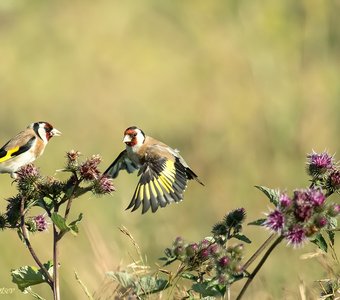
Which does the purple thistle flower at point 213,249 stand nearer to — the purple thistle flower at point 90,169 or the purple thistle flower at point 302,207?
the purple thistle flower at point 302,207

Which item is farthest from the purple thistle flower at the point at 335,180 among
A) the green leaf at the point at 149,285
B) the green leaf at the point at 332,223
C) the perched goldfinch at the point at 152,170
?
the perched goldfinch at the point at 152,170

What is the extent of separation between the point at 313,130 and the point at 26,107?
2907 millimetres

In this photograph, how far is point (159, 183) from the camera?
13.2 feet

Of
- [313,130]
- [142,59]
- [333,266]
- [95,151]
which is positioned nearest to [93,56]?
[142,59]

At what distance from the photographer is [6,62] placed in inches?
403

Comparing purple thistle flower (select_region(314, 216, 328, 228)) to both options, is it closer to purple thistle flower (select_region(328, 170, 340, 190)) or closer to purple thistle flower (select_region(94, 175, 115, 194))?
purple thistle flower (select_region(328, 170, 340, 190))

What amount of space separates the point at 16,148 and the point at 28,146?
0.22 ft

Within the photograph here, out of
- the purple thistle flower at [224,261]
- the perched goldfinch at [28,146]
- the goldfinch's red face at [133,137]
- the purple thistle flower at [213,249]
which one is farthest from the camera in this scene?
the goldfinch's red face at [133,137]

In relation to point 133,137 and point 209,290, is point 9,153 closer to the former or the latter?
point 133,137

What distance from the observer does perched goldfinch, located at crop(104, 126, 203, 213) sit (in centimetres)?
394

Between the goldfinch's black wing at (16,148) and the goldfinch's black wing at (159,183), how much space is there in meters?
0.53

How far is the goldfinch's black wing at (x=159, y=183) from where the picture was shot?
3.92 metres

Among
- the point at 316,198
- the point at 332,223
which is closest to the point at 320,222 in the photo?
the point at 316,198

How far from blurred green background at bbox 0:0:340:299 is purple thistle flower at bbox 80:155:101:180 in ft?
4.15
